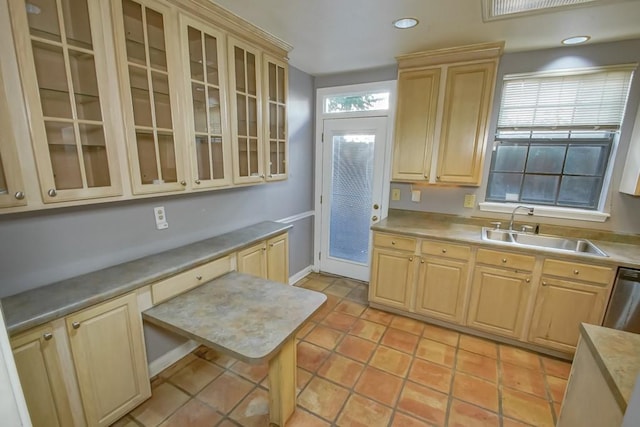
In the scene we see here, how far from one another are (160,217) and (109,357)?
89 cm

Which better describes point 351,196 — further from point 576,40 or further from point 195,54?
point 576,40

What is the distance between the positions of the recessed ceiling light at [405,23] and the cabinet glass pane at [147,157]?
183cm

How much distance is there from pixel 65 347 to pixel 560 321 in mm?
3284

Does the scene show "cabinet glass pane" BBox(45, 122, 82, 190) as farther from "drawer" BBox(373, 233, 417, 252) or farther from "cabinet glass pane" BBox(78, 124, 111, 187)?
"drawer" BBox(373, 233, 417, 252)

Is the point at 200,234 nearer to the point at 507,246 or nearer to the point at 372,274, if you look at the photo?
the point at 372,274

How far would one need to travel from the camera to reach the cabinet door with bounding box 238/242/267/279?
2311 mm

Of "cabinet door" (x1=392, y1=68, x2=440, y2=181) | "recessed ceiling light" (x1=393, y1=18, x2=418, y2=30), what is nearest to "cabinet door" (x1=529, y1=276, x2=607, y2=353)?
"cabinet door" (x1=392, y1=68, x2=440, y2=181)

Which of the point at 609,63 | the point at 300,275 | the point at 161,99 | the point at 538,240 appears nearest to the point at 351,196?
the point at 300,275

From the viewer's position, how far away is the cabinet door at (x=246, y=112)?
2.10 m

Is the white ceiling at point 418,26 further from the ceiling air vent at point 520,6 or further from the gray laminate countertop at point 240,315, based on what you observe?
the gray laminate countertop at point 240,315

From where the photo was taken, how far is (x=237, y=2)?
1790mm

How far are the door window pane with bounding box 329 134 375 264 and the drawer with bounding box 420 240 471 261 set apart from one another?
0.95 meters

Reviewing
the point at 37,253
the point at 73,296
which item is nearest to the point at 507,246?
the point at 73,296

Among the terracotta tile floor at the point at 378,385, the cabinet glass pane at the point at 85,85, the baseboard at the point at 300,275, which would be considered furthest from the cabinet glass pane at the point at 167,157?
the baseboard at the point at 300,275
